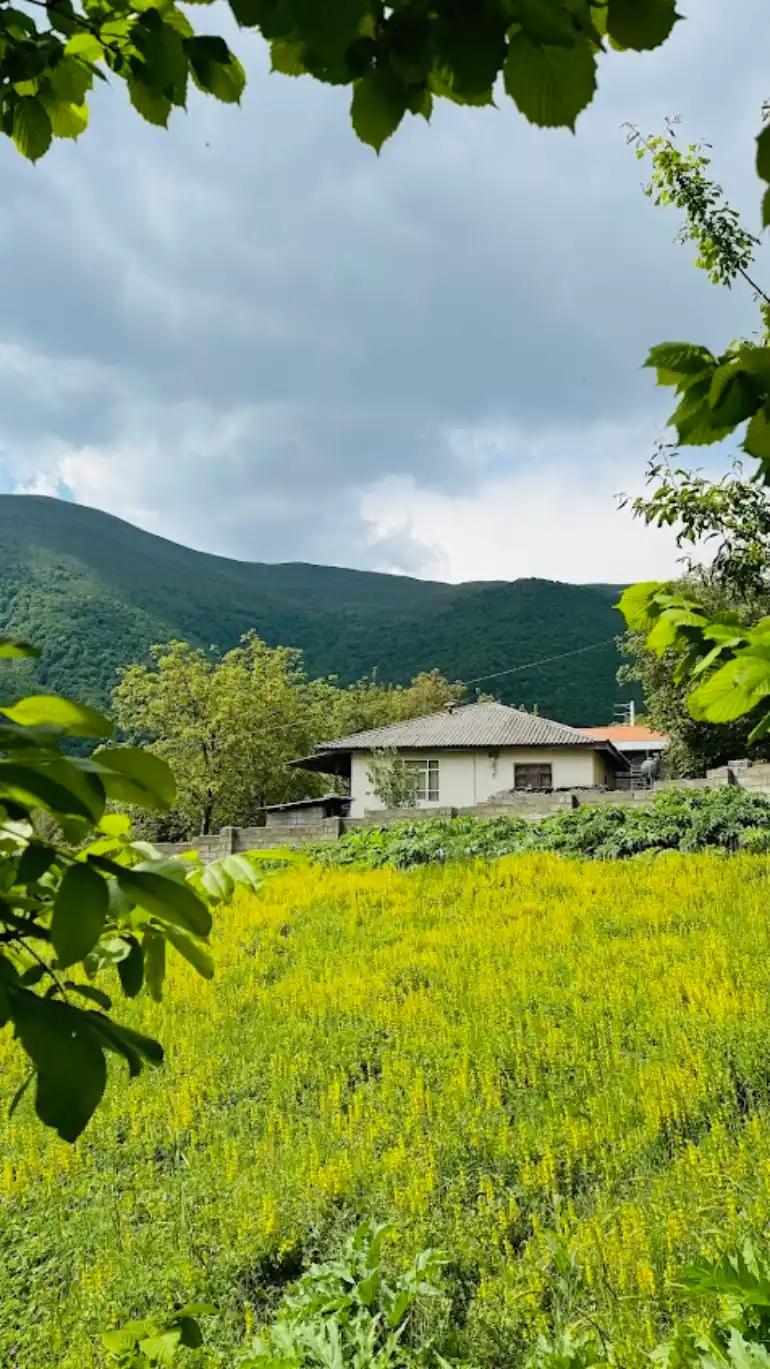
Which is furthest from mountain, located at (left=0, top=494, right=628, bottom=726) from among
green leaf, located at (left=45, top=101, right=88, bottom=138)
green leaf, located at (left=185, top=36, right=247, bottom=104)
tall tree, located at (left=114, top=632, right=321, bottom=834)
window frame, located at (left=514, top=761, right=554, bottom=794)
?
green leaf, located at (left=185, top=36, right=247, bottom=104)

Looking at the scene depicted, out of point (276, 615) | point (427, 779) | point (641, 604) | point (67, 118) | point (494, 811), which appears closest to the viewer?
point (67, 118)

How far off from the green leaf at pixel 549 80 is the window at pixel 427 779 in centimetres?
3100

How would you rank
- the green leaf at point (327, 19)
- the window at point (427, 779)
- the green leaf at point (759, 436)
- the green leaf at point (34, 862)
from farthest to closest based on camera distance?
1. the window at point (427, 779)
2. the green leaf at point (759, 436)
3. the green leaf at point (34, 862)
4. the green leaf at point (327, 19)

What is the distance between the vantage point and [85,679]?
67750mm

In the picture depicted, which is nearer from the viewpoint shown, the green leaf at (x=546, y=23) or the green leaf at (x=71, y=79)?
the green leaf at (x=546, y=23)

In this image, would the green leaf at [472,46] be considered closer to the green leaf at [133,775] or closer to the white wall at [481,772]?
the green leaf at [133,775]

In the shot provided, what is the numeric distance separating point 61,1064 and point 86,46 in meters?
1.51

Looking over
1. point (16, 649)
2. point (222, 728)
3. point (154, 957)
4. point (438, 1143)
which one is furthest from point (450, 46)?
point (222, 728)

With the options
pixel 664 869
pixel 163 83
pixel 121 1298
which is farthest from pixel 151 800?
pixel 664 869

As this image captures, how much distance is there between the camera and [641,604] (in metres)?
1.66

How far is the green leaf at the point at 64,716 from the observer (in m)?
0.81

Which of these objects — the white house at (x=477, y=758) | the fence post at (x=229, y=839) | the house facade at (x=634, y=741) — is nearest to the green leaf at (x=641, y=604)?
the fence post at (x=229, y=839)

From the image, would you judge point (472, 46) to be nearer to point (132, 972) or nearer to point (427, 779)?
point (132, 972)

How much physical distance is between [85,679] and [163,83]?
70404 mm
